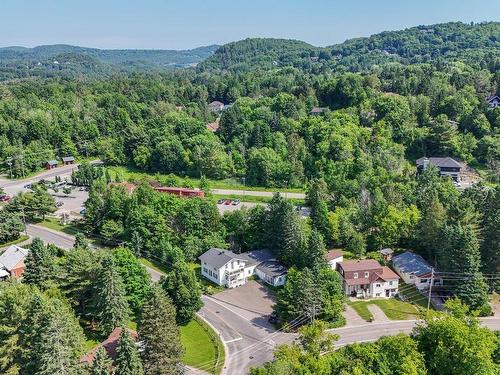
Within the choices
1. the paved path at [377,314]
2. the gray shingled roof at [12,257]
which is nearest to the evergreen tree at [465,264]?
the paved path at [377,314]

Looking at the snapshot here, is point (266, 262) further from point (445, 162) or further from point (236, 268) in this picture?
point (445, 162)

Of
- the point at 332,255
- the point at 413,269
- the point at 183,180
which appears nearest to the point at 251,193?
the point at 183,180

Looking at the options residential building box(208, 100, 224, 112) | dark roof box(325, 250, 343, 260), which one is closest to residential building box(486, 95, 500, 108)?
dark roof box(325, 250, 343, 260)

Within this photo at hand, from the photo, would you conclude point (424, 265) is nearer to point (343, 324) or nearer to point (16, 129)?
point (343, 324)

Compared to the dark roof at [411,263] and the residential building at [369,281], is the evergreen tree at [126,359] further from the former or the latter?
the dark roof at [411,263]

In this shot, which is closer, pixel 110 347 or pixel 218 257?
pixel 110 347

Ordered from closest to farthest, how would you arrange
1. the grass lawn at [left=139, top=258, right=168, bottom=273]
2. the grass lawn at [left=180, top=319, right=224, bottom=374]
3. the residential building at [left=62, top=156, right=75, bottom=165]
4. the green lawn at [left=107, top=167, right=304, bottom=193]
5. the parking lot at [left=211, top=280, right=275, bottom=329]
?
1. the grass lawn at [left=180, top=319, right=224, bottom=374]
2. the parking lot at [left=211, top=280, right=275, bottom=329]
3. the grass lawn at [left=139, top=258, right=168, bottom=273]
4. the green lawn at [left=107, top=167, right=304, bottom=193]
5. the residential building at [left=62, top=156, right=75, bottom=165]

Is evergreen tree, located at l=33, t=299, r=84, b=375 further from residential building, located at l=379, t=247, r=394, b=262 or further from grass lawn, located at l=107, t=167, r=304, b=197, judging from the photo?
grass lawn, located at l=107, t=167, r=304, b=197
